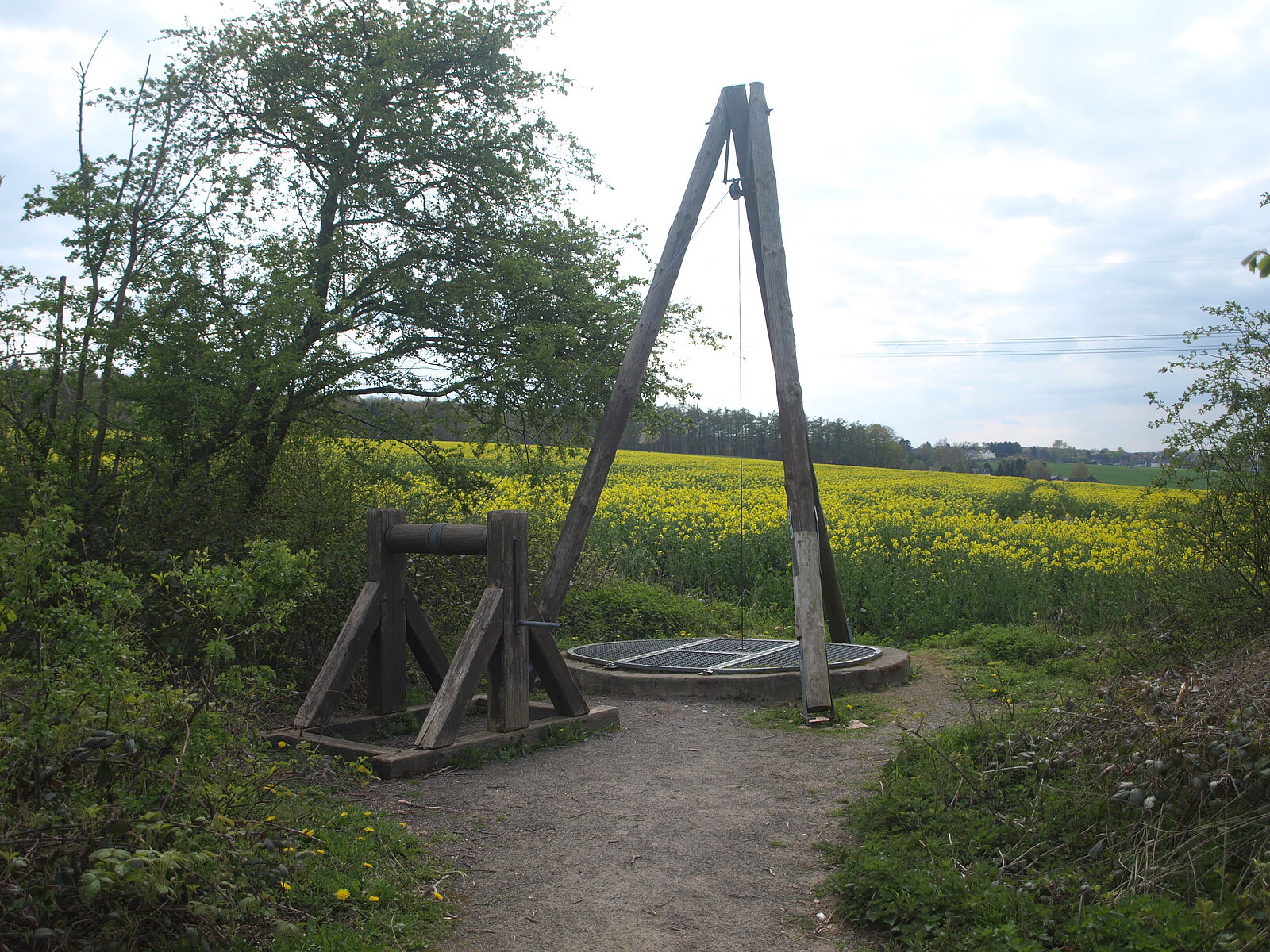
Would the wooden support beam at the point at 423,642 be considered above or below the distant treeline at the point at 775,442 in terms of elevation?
below

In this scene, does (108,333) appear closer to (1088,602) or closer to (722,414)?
(1088,602)

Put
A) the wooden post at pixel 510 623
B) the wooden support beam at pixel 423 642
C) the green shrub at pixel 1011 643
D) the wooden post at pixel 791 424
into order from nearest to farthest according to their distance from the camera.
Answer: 1. the wooden post at pixel 510 623
2. the wooden support beam at pixel 423 642
3. the wooden post at pixel 791 424
4. the green shrub at pixel 1011 643

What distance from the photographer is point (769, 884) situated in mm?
3939

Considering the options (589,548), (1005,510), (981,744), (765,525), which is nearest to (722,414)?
(1005,510)

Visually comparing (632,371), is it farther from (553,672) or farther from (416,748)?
(416,748)

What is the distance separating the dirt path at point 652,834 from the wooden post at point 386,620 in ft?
3.76

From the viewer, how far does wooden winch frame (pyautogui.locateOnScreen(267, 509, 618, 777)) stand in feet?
18.4

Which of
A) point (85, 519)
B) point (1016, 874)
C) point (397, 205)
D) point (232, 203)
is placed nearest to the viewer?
point (1016, 874)

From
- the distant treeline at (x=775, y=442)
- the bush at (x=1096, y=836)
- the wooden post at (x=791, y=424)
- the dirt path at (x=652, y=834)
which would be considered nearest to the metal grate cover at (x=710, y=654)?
the wooden post at (x=791, y=424)

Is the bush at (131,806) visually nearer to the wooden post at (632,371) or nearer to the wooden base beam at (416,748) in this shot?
the wooden base beam at (416,748)

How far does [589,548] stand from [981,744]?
7439 mm

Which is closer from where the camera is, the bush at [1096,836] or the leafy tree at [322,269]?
the bush at [1096,836]

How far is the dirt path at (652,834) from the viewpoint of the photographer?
11.6 ft

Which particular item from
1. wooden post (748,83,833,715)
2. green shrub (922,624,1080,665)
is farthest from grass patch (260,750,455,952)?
green shrub (922,624,1080,665)
